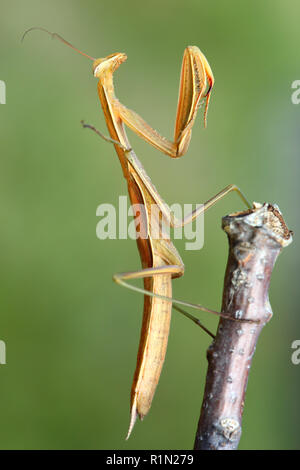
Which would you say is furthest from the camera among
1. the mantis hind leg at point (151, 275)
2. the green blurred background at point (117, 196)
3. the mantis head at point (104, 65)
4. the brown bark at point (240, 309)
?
the green blurred background at point (117, 196)

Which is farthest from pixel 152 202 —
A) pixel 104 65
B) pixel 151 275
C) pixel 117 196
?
pixel 117 196

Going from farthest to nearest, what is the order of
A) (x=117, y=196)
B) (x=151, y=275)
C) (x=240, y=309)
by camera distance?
1. (x=117, y=196)
2. (x=151, y=275)
3. (x=240, y=309)

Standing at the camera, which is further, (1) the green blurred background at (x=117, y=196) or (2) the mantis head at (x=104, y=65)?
(1) the green blurred background at (x=117, y=196)

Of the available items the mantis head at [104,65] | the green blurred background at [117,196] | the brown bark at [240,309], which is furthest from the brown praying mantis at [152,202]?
the green blurred background at [117,196]

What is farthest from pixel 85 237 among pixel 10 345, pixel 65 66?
pixel 65 66

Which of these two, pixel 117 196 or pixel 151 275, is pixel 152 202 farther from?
pixel 117 196

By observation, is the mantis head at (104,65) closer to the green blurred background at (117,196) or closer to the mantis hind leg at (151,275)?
the mantis hind leg at (151,275)

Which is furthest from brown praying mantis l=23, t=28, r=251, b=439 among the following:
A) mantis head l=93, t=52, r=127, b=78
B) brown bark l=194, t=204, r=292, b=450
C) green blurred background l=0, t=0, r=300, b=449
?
green blurred background l=0, t=0, r=300, b=449
